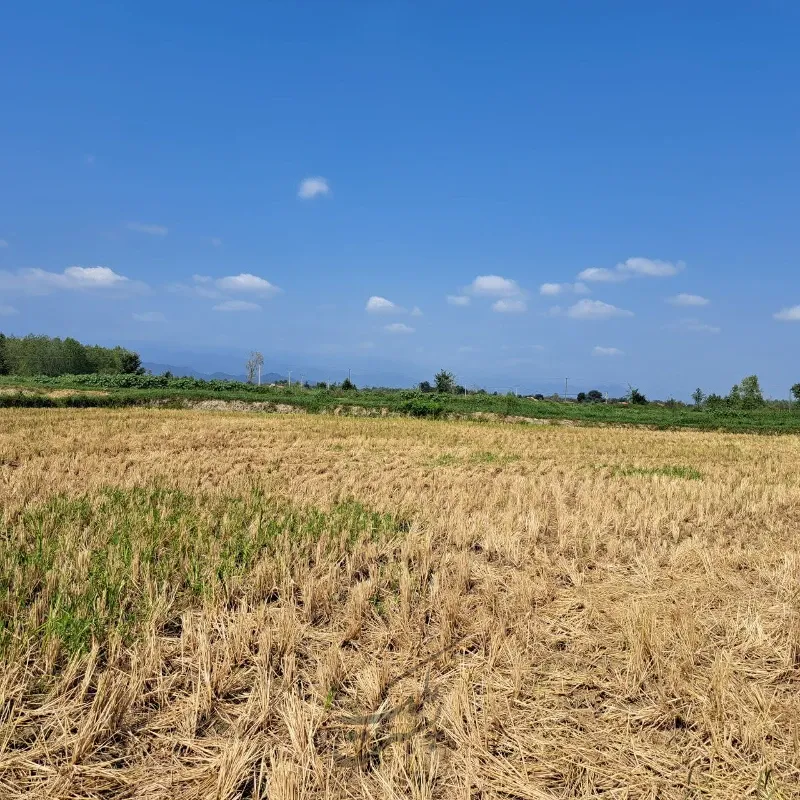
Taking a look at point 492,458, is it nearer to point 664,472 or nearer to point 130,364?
point 664,472

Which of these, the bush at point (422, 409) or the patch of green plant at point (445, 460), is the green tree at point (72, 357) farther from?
the patch of green plant at point (445, 460)

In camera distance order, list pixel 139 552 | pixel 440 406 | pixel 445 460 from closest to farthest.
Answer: pixel 139 552
pixel 445 460
pixel 440 406

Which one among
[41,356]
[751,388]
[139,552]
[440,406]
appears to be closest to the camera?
[139,552]

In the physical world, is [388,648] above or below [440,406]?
below

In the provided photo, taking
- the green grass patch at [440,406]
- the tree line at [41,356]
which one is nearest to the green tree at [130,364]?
the tree line at [41,356]

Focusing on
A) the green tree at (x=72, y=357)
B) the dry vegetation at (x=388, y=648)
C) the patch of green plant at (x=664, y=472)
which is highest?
Answer: the green tree at (x=72, y=357)

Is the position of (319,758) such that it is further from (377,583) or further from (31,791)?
(377,583)

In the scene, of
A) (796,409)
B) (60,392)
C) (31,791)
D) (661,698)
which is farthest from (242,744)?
(796,409)

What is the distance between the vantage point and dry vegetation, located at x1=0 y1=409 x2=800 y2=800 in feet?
7.43

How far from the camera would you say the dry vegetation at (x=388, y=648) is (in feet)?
7.43

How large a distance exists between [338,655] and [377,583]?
1189 mm

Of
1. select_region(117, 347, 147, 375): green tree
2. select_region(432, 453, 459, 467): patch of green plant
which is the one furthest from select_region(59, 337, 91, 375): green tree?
select_region(432, 453, 459, 467): patch of green plant

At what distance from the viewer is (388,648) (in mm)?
3330

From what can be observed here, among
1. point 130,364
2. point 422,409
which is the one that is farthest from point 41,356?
point 422,409
